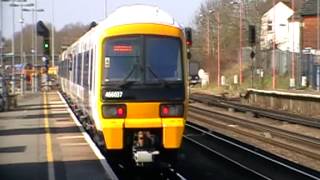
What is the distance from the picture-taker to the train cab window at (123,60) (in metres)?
13.5

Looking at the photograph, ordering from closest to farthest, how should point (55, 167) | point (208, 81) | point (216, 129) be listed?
point (55, 167) → point (216, 129) → point (208, 81)

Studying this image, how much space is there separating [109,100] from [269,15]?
72447 millimetres

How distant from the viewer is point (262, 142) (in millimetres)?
22125

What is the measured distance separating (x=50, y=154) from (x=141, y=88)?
3130 mm

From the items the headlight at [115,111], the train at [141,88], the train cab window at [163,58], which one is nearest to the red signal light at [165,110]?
the train at [141,88]

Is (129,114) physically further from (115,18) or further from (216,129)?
(216,129)

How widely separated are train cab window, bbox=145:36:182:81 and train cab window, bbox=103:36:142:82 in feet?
0.60

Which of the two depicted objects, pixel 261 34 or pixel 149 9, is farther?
pixel 261 34

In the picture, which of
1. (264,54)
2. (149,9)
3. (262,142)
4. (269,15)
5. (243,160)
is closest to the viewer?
(149,9)

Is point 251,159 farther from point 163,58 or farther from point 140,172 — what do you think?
point 163,58

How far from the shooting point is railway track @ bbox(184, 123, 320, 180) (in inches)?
573

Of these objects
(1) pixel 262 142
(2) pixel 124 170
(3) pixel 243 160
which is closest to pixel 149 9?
(2) pixel 124 170

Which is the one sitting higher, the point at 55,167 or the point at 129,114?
the point at 129,114

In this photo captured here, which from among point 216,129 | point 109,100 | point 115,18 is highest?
point 115,18
